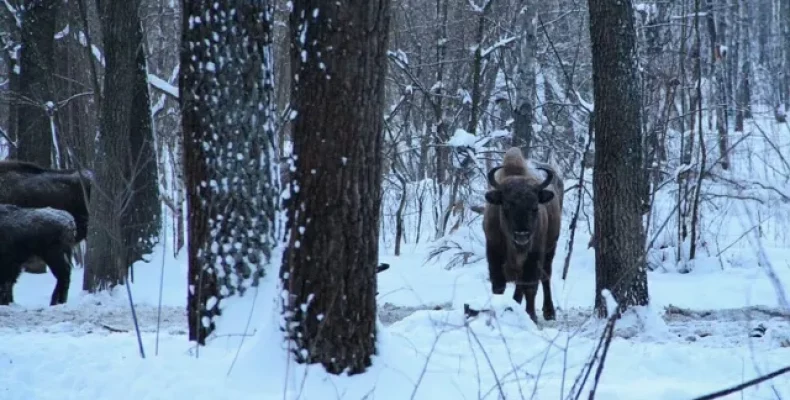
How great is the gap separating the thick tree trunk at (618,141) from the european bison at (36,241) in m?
6.82

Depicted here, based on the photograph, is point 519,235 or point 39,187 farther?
point 39,187

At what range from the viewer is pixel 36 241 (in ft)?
35.7

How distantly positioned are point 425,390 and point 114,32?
736 centimetres

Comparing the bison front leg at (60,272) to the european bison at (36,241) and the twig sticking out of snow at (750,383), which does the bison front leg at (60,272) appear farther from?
the twig sticking out of snow at (750,383)

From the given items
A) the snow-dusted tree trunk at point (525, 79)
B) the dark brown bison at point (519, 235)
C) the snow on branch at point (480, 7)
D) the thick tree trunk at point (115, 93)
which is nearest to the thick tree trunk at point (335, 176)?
the dark brown bison at point (519, 235)

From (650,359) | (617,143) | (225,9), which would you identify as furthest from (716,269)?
(225,9)

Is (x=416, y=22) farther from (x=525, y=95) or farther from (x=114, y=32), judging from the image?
(x=114, y=32)

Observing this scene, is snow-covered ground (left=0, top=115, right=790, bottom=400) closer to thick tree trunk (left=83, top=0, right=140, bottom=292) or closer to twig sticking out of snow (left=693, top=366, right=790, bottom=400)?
twig sticking out of snow (left=693, top=366, right=790, bottom=400)

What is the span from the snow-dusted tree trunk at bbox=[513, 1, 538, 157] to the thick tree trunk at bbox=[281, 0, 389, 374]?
1180 centimetres

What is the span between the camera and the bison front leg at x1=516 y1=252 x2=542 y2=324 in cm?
969

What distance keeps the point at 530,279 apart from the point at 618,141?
246 centimetres

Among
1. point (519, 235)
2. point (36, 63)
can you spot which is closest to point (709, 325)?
point (519, 235)

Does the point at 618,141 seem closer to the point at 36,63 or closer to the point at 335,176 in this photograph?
the point at 335,176

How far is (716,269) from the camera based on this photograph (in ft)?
45.7
